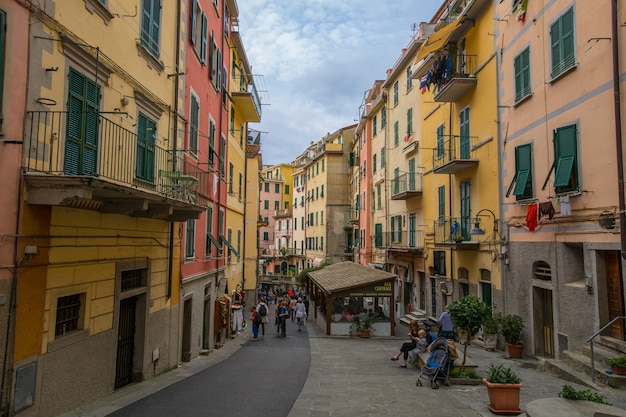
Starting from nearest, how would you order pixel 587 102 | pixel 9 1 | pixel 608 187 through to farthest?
pixel 9 1 < pixel 608 187 < pixel 587 102

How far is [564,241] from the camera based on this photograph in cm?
1293

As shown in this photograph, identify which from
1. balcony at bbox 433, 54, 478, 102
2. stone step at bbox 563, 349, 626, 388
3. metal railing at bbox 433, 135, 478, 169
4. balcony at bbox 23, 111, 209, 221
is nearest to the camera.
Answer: balcony at bbox 23, 111, 209, 221

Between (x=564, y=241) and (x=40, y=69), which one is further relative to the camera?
(x=564, y=241)

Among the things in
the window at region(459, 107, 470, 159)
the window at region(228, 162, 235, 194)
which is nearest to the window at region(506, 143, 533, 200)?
the window at region(459, 107, 470, 159)

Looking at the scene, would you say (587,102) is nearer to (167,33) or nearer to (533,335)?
(533,335)

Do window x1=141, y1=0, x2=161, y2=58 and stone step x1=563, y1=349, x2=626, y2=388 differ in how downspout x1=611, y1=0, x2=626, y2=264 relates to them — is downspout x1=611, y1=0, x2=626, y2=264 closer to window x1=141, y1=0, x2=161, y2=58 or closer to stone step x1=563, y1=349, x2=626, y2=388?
stone step x1=563, y1=349, x2=626, y2=388

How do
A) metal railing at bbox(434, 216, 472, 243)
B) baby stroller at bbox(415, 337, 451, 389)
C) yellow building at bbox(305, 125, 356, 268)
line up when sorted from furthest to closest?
yellow building at bbox(305, 125, 356, 268)
metal railing at bbox(434, 216, 472, 243)
baby stroller at bbox(415, 337, 451, 389)

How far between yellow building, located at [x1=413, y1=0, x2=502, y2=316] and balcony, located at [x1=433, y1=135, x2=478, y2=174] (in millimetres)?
39

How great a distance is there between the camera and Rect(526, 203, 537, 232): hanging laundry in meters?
14.1

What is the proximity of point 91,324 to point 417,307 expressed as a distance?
2095 cm

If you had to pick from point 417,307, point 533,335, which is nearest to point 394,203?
point 417,307

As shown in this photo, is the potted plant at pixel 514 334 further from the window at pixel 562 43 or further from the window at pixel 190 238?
the window at pixel 190 238

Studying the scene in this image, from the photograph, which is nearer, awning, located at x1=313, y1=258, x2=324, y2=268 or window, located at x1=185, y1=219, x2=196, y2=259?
window, located at x1=185, y1=219, x2=196, y2=259

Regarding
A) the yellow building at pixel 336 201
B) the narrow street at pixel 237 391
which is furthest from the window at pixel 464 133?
the yellow building at pixel 336 201
